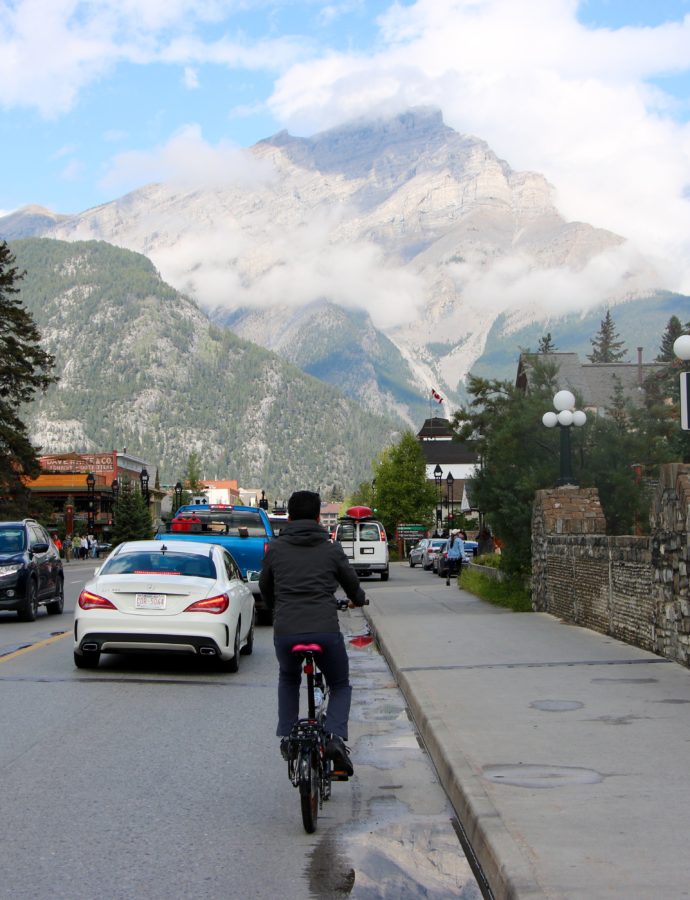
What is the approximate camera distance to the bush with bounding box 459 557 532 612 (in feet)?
79.9

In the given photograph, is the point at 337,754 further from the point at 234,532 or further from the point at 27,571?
the point at 234,532

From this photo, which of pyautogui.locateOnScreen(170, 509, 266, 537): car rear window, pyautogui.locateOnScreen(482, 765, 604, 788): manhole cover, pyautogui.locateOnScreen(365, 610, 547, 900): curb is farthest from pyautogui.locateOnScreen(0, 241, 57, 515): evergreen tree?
pyautogui.locateOnScreen(482, 765, 604, 788): manhole cover

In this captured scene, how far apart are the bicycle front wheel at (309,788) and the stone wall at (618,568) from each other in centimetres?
701

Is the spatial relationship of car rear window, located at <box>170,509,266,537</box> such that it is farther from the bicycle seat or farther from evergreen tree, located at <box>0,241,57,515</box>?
evergreen tree, located at <box>0,241,57,515</box>

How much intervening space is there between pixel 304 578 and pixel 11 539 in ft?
53.9

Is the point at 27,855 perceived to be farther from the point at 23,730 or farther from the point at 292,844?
the point at 23,730

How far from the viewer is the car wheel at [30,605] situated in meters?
22.0

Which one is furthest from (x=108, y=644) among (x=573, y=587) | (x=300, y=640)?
(x=573, y=587)

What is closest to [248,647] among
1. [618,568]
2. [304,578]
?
[618,568]

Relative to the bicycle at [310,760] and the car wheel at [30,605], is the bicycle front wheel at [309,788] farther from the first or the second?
the car wheel at [30,605]

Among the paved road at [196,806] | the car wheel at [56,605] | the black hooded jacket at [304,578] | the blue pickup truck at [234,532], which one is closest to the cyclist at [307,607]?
the black hooded jacket at [304,578]

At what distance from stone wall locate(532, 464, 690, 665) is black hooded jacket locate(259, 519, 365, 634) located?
6.35 meters

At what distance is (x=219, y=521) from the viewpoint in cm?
2478

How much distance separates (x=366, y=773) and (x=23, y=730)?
10.3 ft
